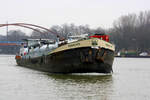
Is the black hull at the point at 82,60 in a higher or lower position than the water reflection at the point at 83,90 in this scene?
A: higher

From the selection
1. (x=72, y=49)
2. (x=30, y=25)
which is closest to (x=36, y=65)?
(x=72, y=49)

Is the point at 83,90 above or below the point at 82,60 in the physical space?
below

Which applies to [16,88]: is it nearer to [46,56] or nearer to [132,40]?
[46,56]

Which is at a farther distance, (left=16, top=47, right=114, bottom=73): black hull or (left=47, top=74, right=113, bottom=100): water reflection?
(left=16, top=47, right=114, bottom=73): black hull

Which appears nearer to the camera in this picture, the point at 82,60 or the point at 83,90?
the point at 83,90

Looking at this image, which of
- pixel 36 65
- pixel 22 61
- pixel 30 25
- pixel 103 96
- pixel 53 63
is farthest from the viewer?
pixel 30 25

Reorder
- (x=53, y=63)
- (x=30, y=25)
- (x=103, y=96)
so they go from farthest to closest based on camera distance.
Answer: (x=30, y=25) < (x=53, y=63) < (x=103, y=96)

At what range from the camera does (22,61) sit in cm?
4603

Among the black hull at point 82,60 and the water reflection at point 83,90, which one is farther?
the black hull at point 82,60

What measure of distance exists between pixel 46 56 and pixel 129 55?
8304 cm

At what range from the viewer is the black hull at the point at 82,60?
25484mm

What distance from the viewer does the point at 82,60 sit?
84.0 feet

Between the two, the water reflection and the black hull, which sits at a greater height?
the black hull

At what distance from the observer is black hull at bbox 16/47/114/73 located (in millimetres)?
25484
